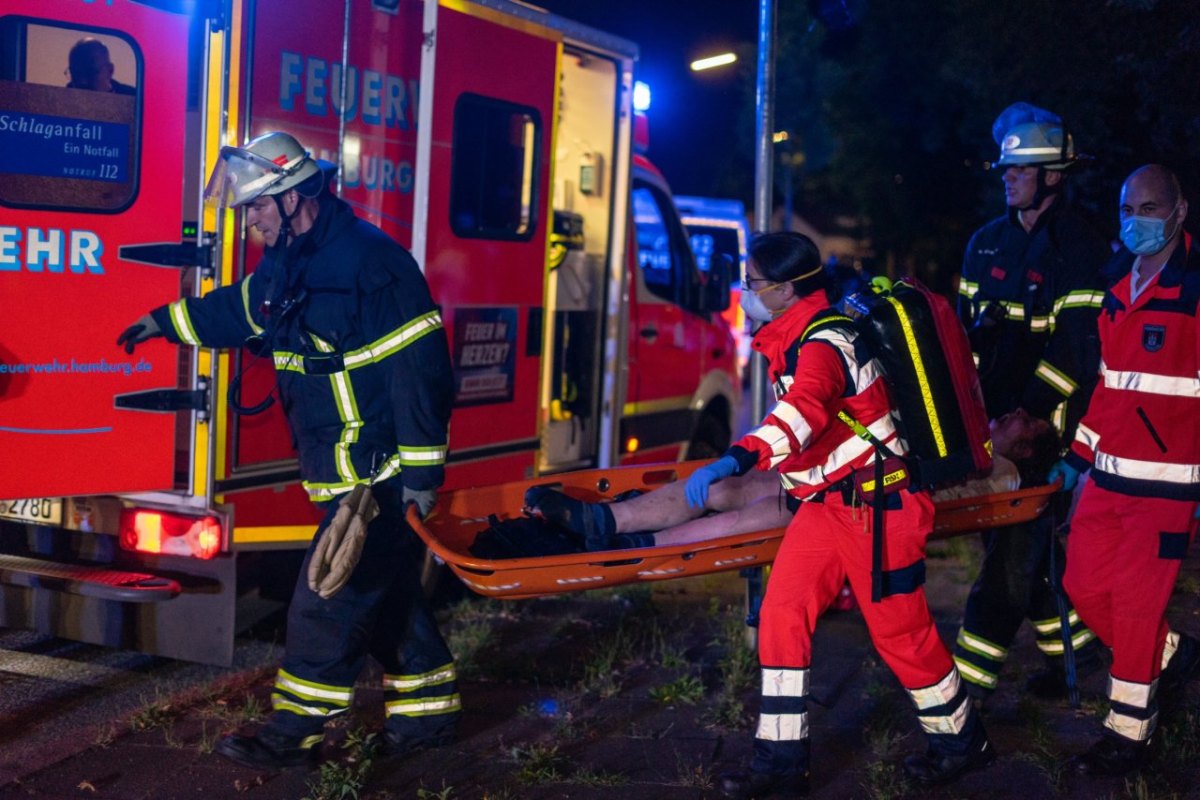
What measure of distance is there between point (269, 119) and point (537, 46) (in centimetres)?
175

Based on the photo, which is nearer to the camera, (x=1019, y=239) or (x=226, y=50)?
(x=226, y=50)

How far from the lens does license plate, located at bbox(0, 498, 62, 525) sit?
16.8 feet

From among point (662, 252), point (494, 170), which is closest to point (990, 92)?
point (662, 252)

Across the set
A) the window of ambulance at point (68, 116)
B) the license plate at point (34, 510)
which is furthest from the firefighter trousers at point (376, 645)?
the window of ambulance at point (68, 116)

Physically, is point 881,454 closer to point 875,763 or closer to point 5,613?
point 875,763

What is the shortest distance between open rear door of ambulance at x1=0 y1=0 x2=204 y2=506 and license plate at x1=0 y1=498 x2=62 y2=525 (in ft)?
1.44

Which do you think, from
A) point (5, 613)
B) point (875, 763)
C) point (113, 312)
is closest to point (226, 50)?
point (113, 312)

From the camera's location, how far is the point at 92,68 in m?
4.63

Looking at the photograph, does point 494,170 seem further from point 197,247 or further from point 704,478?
point 704,478

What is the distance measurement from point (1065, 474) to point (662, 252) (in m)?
3.96

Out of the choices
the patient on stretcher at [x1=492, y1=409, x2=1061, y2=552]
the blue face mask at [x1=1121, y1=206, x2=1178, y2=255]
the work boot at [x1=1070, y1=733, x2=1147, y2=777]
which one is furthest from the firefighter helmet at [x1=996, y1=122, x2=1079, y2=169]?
the work boot at [x1=1070, y1=733, x2=1147, y2=777]

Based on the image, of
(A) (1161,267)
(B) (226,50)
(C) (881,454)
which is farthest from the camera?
(B) (226,50)

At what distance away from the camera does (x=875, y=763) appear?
14.9ft

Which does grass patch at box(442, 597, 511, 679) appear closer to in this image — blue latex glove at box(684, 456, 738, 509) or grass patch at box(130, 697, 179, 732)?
grass patch at box(130, 697, 179, 732)
